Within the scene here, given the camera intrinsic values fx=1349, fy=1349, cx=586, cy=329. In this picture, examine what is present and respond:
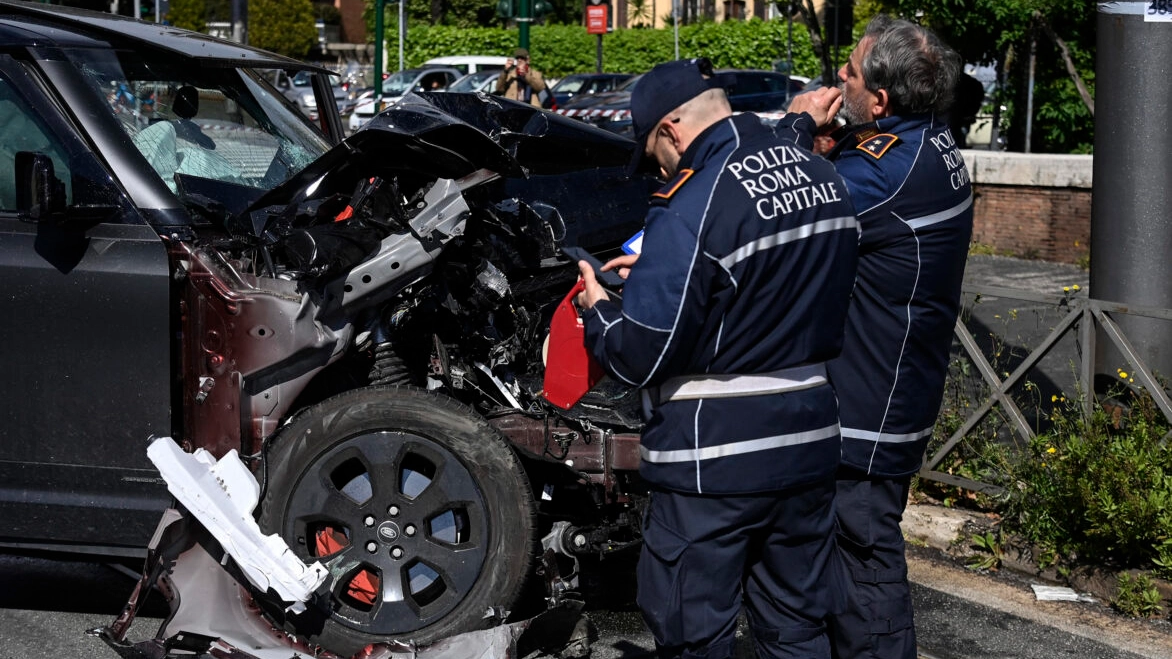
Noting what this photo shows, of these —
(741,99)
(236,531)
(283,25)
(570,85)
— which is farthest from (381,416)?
(283,25)

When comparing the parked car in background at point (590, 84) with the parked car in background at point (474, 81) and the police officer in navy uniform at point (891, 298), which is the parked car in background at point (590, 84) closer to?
the parked car in background at point (474, 81)

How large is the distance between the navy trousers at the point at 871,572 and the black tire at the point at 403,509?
3.21 feet

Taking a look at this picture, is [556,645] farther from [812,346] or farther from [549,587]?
[812,346]

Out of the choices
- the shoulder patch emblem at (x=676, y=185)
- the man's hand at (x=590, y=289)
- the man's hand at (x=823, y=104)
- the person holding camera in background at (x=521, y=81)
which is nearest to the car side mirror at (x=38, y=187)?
the man's hand at (x=590, y=289)

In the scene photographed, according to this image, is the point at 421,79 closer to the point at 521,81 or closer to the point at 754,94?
the point at 754,94

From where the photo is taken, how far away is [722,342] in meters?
3.06

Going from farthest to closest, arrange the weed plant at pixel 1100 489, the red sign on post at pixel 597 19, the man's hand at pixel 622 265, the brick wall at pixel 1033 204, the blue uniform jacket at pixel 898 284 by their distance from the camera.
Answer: the red sign on post at pixel 597 19
the brick wall at pixel 1033 204
the weed plant at pixel 1100 489
the blue uniform jacket at pixel 898 284
the man's hand at pixel 622 265

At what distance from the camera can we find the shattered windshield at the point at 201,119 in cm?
459

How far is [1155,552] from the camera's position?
505cm

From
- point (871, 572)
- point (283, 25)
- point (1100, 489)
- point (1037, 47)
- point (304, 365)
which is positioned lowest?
point (1100, 489)

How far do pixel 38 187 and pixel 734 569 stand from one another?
2.46 metres

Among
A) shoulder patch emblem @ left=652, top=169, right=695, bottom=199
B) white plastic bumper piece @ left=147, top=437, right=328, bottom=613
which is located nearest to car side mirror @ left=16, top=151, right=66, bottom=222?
white plastic bumper piece @ left=147, top=437, right=328, bottom=613

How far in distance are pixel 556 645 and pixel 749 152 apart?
1.74m

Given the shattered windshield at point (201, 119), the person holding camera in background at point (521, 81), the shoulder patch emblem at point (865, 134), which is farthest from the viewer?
the person holding camera in background at point (521, 81)
